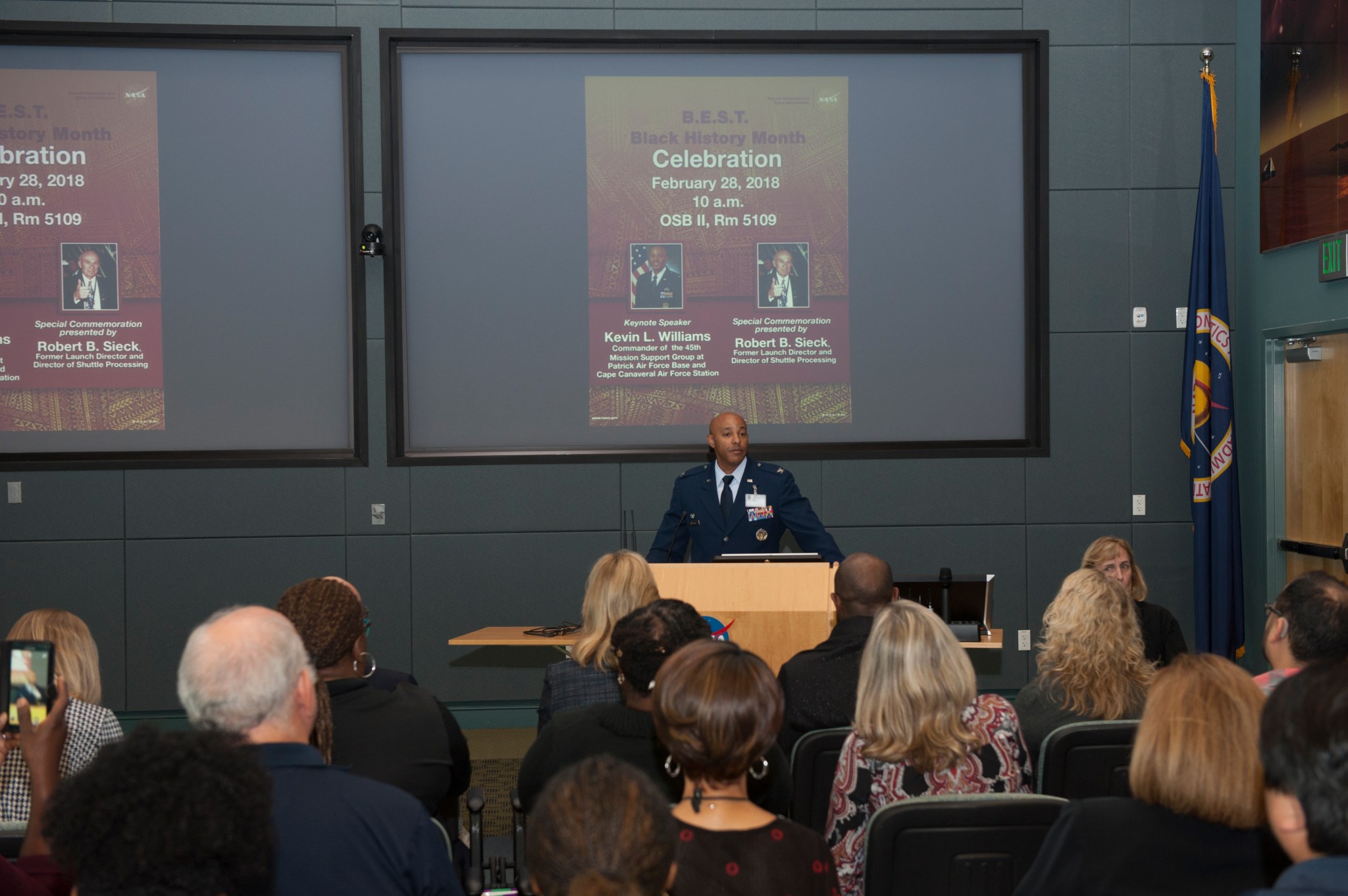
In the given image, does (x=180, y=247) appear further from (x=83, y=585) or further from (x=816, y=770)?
(x=816, y=770)

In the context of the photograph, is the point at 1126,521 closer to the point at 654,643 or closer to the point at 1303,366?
the point at 1303,366

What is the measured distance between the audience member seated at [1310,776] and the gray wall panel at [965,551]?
15.6ft

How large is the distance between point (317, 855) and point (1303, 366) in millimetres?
5556

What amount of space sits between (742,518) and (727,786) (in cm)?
360

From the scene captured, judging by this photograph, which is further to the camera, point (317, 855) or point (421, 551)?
point (421, 551)

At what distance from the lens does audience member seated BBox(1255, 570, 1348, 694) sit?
2475mm

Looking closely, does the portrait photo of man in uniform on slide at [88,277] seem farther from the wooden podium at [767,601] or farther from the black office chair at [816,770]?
the black office chair at [816,770]

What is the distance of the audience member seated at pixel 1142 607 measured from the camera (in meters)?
4.01

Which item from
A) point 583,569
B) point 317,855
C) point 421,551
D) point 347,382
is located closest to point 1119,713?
point 317,855

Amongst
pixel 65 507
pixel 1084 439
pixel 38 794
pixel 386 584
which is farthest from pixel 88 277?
pixel 1084 439

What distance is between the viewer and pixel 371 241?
5684 mm

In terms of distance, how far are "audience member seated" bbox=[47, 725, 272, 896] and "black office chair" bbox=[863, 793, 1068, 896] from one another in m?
1.13

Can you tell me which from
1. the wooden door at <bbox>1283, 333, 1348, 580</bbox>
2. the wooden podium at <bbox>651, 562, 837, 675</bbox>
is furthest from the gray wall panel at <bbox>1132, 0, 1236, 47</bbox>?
the wooden podium at <bbox>651, 562, 837, 675</bbox>

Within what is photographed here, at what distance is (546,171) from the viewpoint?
19.4 ft
